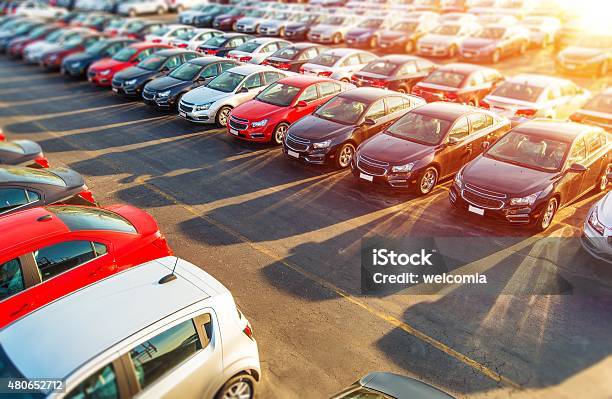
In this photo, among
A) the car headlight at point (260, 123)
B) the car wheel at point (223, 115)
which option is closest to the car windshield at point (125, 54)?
the car wheel at point (223, 115)

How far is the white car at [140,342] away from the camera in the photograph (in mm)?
4500

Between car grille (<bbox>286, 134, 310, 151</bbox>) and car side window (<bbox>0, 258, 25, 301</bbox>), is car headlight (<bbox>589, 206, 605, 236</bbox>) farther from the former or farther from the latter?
car side window (<bbox>0, 258, 25, 301</bbox>)

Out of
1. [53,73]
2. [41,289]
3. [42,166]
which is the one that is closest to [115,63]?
[53,73]

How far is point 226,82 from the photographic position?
54.2 ft

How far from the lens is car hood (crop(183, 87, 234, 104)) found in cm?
1593

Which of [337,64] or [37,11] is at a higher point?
[37,11]

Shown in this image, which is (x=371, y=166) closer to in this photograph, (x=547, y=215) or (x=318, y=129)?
(x=318, y=129)

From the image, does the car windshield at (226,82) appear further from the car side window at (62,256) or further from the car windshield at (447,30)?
the car windshield at (447,30)

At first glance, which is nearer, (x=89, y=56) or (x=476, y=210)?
(x=476, y=210)

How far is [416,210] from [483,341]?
4.18m

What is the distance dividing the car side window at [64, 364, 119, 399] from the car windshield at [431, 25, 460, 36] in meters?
26.0

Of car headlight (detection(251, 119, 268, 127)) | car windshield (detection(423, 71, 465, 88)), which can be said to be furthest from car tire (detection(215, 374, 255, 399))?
car windshield (detection(423, 71, 465, 88))

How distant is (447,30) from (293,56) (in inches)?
428

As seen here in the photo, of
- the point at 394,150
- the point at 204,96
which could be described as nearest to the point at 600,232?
the point at 394,150
